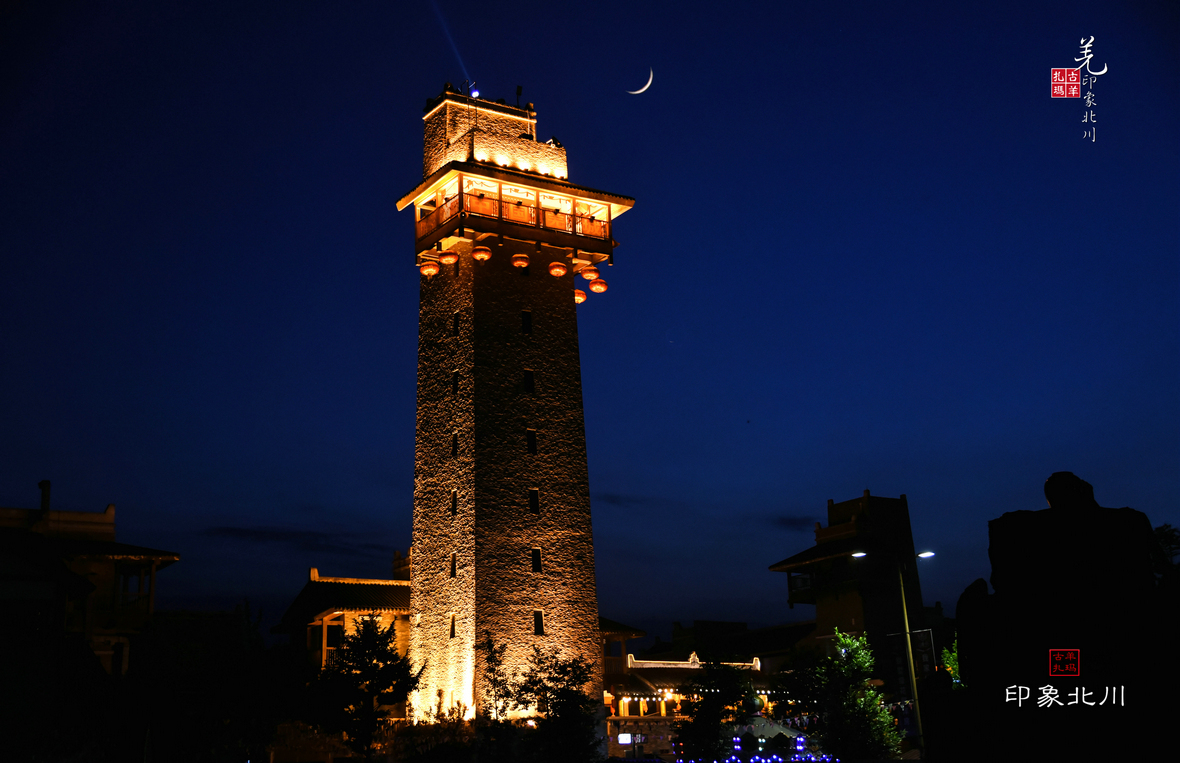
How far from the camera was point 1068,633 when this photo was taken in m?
5.39

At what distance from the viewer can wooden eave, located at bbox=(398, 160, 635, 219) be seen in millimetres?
34656

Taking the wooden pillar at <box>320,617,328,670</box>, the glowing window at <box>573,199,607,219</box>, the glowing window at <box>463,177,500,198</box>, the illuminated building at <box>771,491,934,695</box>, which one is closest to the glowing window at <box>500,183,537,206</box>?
the glowing window at <box>463,177,500,198</box>

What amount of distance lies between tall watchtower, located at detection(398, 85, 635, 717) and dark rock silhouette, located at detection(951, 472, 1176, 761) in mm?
25254

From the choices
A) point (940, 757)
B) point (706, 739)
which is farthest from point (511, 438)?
point (940, 757)

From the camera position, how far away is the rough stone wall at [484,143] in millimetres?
36594

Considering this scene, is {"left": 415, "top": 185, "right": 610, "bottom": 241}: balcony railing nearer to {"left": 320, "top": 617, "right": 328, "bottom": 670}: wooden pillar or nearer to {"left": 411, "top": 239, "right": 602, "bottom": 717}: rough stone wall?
{"left": 411, "top": 239, "right": 602, "bottom": 717}: rough stone wall

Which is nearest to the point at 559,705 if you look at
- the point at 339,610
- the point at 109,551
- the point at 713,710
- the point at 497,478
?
the point at 713,710

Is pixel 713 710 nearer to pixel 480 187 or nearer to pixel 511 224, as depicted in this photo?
pixel 511 224

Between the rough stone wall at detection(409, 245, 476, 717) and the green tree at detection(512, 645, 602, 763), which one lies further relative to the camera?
the rough stone wall at detection(409, 245, 476, 717)

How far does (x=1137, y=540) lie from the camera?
5.43 m

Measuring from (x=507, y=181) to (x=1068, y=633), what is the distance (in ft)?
104

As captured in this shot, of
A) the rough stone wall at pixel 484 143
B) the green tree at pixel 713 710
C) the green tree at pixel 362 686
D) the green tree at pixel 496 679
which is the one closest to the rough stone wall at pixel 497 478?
the green tree at pixel 496 679

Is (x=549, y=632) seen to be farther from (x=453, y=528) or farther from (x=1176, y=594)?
(x=1176, y=594)

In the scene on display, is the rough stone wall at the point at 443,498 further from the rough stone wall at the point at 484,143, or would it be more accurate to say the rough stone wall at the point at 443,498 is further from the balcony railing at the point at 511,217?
the rough stone wall at the point at 484,143
